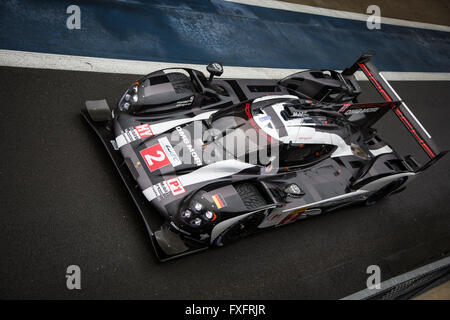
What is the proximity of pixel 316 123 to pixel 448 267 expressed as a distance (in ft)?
9.43

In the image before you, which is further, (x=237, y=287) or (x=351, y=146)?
(x=351, y=146)

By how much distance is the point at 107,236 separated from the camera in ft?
15.2

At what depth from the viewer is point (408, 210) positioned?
6797 millimetres

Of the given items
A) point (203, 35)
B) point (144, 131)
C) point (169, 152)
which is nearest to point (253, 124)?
point (169, 152)

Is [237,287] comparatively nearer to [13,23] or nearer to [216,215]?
[216,215]

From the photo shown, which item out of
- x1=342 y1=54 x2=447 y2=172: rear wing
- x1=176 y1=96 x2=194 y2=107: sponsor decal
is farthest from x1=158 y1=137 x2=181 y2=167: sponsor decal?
x1=342 y1=54 x2=447 y2=172: rear wing

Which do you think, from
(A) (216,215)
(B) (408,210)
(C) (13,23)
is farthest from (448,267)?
(C) (13,23)

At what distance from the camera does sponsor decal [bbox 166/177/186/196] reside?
4.54 meters

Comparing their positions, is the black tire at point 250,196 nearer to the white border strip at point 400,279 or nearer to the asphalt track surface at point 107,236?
the asphalt track surface at point 107,236

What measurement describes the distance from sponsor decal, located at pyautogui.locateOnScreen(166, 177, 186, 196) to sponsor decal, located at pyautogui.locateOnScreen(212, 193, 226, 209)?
45cm

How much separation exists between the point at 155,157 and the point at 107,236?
1.22m

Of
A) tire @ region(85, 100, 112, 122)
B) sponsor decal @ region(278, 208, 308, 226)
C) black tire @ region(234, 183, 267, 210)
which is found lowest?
sponsor decal @ region(278, 208, 308, 226)

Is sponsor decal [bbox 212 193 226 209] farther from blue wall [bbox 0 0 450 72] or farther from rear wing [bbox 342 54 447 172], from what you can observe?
blue wall [bbox 0 0 450 72]

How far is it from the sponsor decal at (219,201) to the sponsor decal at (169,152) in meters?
0.75
